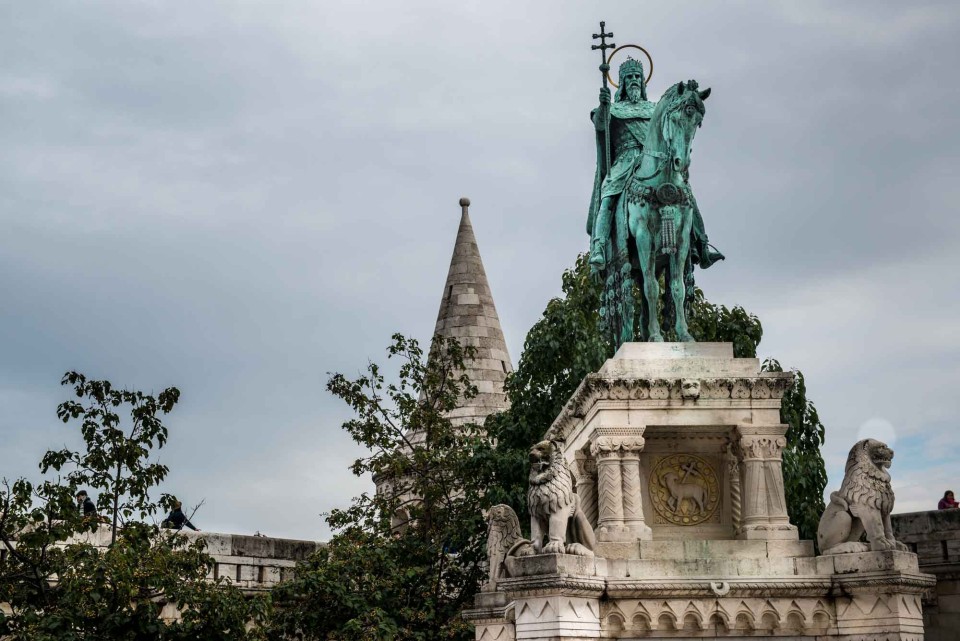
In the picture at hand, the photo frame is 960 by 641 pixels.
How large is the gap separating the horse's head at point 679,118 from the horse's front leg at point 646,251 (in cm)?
61

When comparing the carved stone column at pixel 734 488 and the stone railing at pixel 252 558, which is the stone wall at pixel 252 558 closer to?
the stone railing at pixel 252 558

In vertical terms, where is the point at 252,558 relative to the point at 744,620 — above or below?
above

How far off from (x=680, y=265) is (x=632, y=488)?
2892 mm

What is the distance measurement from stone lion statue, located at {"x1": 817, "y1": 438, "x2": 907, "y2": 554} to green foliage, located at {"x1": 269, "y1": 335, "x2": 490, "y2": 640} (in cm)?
576

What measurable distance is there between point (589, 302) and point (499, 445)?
5.61m

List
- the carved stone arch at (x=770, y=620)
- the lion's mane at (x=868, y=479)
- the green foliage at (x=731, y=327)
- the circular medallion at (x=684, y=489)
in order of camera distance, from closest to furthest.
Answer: the carved stone arch at (x=770, y=620), the lion's mane at (x=868, y=479), the circular medallion at (x=684, y=489), the green foliage at (x=731, y=327)

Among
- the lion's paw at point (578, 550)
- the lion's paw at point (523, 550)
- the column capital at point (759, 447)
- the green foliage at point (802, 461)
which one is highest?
the green foliage at point (802, 461)

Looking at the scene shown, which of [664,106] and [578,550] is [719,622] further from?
[664,106]

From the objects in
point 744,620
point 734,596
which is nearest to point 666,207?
point 734,596

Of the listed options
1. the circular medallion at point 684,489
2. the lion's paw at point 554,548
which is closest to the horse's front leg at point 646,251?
the circular medallion at point 684,489

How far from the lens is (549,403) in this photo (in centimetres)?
2400

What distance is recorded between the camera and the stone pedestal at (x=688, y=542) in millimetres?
12047

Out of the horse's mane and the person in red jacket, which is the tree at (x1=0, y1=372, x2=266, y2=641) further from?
the person in red jacket

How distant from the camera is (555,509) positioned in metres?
12.2
